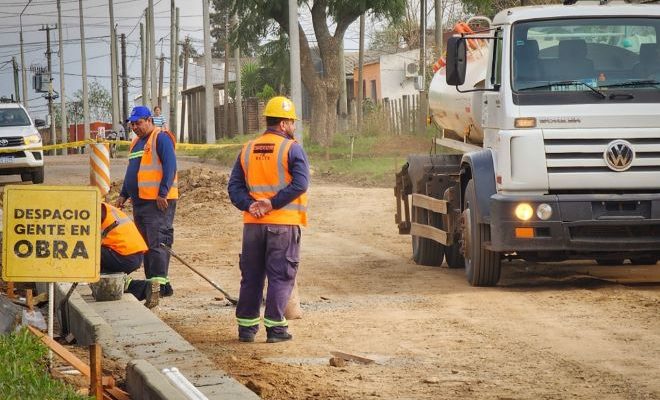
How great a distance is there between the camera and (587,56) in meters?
13.6

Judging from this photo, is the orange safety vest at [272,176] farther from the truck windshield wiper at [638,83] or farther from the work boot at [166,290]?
the truck windshield wiper at [638,83]

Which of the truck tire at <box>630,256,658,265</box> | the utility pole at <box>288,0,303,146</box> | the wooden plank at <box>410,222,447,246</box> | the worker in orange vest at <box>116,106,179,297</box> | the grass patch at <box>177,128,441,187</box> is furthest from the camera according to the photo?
the grass patch at <box>177,128,441,187</box>

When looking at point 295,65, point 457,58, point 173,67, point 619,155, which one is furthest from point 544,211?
point 173,67

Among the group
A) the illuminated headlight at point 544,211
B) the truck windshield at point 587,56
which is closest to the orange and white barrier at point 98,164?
the truck windshield at point 587,56

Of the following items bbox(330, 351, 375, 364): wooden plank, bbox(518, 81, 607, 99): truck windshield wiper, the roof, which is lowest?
bbox(330, 351, 375, 364): wooden plank

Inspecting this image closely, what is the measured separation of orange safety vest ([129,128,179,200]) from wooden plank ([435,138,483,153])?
10.9 feet

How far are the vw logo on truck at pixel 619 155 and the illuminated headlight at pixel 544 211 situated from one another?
0.70m

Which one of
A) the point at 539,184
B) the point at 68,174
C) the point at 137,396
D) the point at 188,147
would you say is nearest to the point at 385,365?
the point at 137,396

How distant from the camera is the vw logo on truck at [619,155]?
43.5ft

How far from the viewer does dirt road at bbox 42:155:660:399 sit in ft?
29.2

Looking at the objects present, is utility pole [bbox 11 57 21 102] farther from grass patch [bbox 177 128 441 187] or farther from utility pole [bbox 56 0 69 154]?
grass patch [bbox 177 128 441 187]

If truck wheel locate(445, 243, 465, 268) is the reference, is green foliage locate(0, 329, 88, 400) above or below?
above

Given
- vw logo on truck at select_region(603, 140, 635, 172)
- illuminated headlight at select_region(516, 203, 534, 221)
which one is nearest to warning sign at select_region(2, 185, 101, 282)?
illuminated headlight at select_region(516, 203, 534, 221)

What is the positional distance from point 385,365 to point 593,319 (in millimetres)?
2733
